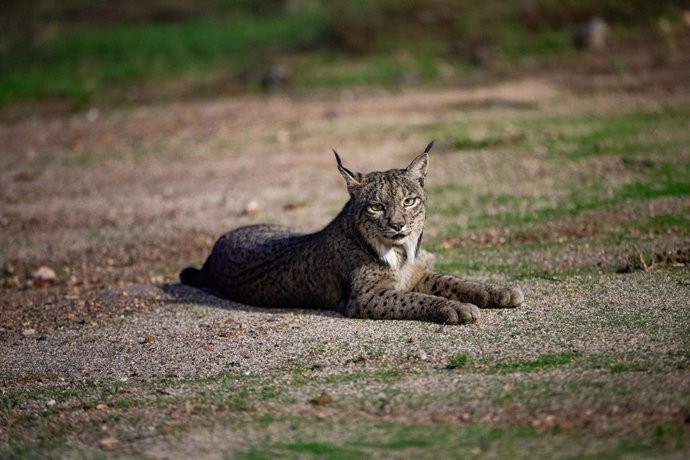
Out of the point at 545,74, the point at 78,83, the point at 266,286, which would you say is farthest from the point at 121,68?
the point at 266,286

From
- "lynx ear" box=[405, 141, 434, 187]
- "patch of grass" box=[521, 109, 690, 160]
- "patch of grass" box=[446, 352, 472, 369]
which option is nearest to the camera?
"patch of grass" box=[446, 352, 472, 369]

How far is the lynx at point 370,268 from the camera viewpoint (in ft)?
30.9

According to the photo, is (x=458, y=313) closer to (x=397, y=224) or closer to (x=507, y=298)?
(x=507, y=298)

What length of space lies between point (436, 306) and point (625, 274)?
2.10 m

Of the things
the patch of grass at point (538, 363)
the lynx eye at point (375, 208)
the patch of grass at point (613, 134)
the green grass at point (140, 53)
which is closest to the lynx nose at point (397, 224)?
the lynx eye at point (375, 208)

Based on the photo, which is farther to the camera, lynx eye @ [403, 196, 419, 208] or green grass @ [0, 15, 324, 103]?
green grass @ [0, 15, 324, 103]

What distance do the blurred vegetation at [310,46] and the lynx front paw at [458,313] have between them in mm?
14909

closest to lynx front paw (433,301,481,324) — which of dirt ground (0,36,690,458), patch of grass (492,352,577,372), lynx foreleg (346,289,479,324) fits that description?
lynx foreleg (346,289,479,324)

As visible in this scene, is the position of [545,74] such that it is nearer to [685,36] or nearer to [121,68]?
[685,36]

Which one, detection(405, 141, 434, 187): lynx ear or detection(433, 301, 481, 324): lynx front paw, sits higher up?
detection(405, 141, 434, 187): lynx ear

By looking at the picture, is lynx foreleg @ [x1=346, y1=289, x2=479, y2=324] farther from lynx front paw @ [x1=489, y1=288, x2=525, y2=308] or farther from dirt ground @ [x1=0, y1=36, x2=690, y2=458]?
lynx front paw @ [x1=489, y1=288, x2=525, y2=308]

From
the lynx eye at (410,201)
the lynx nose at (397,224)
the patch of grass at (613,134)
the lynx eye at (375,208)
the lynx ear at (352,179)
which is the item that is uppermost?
the lynx ear at (352,179)

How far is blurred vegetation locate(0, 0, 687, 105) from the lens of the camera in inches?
963

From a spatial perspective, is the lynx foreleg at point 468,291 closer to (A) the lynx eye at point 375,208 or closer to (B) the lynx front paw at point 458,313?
(B) the lynx front paw at point 458,313
